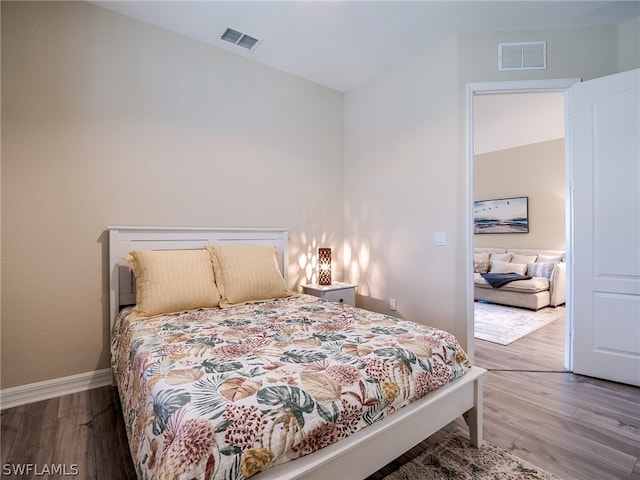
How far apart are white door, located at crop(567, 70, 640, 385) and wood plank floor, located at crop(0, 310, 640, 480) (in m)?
0.28

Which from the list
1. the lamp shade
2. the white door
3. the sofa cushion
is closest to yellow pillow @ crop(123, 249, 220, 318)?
the lamp shade

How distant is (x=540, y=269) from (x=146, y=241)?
18.3 feet

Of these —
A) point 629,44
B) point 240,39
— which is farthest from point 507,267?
point 240,39

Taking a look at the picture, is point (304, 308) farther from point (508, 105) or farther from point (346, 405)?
point (508, 105)

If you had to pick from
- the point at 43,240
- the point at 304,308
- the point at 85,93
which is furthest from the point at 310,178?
the point at 43,240

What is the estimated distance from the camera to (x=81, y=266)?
7.55 ft

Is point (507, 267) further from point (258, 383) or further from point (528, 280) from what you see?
point (258, 383)

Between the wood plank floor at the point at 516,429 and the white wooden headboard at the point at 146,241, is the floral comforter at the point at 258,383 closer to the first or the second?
the wood plank floor at the point at 516,429

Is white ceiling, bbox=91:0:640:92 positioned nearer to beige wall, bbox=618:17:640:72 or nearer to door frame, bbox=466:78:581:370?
beige wall, bbox=618:17:640:72

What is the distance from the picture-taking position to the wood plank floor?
1.56 meters

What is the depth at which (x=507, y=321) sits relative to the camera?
4230 millimetres

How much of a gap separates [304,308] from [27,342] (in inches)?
72.8

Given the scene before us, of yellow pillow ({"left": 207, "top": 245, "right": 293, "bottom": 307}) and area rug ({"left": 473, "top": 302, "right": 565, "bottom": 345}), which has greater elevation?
yellow pillow ({"left": 207, "top": 245, "right": 293, "bottom": 307})

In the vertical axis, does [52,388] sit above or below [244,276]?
below
